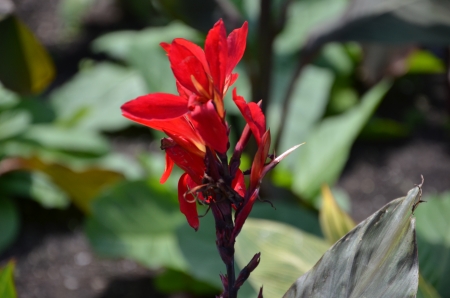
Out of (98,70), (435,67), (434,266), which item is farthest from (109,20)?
(434,266)

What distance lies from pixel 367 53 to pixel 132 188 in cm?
117

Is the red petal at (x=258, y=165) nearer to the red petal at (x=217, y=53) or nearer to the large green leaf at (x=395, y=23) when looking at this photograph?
the red petal at (x=217, y=53)

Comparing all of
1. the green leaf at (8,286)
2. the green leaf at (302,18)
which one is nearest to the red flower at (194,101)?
the green leaf at (8,286)

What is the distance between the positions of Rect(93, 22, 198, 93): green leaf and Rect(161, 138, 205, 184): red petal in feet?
4.70

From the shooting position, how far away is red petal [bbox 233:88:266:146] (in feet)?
1.56

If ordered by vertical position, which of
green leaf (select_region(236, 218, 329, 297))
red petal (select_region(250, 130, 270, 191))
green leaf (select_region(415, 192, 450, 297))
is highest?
red petal (select_region(250, 130, 270, 191))

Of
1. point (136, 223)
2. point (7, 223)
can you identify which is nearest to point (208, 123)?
point (136, 223)

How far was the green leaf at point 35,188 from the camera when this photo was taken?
6.15 ft

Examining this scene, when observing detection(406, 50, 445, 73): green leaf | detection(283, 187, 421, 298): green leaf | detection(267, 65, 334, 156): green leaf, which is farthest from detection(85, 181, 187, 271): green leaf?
detection(406, 50, 445, 73): green leaf

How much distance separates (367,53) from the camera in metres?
2.29

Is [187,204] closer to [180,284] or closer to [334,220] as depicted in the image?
[334,220]

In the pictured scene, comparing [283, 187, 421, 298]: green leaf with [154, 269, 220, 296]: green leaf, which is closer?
[283, 187, 421, 298]: green leaf

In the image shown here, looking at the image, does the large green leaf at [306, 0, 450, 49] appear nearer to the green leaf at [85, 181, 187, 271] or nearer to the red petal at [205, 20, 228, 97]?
the green leaf at [85, 181, 187, 271]

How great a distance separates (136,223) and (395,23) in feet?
2.89
